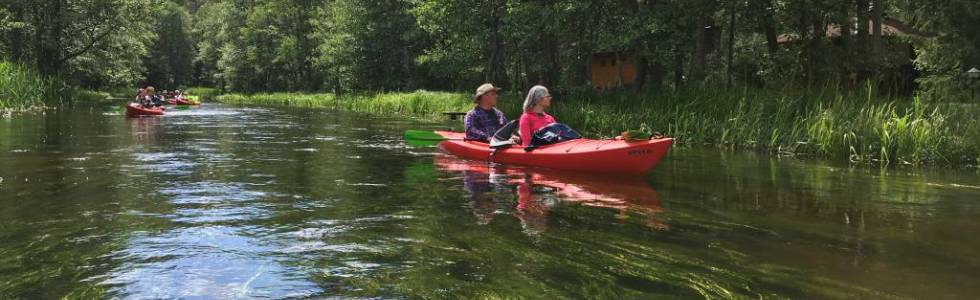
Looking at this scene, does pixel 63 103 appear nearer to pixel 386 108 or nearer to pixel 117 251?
pixel 386 108

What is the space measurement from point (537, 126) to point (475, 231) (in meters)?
4.10

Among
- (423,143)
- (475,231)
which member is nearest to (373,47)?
(423,143)

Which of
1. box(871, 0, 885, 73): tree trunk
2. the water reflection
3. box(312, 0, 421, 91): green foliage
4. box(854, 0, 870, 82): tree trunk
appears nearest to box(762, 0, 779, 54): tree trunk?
box(854, 0, 870, 82): tree trunk

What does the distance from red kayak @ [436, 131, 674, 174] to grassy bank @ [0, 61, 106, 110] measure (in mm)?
16090

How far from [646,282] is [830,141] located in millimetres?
7935

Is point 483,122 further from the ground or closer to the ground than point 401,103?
closer to the ground

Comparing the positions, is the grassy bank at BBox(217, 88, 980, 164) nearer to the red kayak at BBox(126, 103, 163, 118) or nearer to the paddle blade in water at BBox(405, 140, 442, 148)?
the paddle blade in water at BBox(405, 140, 442, 148)

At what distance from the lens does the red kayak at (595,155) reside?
7.63m

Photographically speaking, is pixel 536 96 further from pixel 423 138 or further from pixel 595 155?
pixel 423 138

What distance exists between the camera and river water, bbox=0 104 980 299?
12.0 feet

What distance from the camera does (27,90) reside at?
21.0 m

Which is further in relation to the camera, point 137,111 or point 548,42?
point 548,42

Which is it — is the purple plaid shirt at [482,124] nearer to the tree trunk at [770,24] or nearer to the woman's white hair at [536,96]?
the woman's white hair at [536,96]

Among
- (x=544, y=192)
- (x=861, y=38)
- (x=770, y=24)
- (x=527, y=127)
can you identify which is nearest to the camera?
(x=544, y=192)
